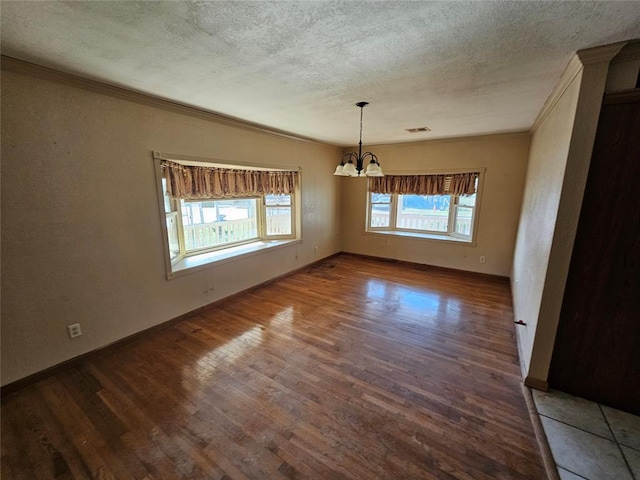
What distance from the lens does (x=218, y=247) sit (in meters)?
3.99

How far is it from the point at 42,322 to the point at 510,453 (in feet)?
11.6

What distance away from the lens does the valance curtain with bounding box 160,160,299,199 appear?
309 centimetres

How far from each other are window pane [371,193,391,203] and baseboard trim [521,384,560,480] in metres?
4.18

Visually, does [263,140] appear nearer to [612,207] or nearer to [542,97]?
[542,97]

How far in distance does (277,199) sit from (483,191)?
11.9 ft

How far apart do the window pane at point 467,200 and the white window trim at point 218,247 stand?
10.1 ft

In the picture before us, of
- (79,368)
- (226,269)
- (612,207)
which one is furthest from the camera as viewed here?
(226,269)

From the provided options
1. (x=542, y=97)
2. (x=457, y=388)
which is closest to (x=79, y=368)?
(x=457, y=388)

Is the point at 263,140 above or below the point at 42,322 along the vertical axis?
above

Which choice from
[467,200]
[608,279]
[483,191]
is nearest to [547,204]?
[608,279]

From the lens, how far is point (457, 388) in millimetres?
2117

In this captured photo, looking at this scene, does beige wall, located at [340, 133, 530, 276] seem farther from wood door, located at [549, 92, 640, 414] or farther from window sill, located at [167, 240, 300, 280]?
wood door, located at [549, 92, 640, 414]

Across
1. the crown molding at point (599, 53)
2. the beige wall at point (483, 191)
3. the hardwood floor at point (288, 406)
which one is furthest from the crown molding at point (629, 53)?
the beige wall at point (483, 191)

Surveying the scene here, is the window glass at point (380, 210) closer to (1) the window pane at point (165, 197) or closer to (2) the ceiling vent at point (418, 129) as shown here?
(2) the ceiling vent at point (418, 129)
